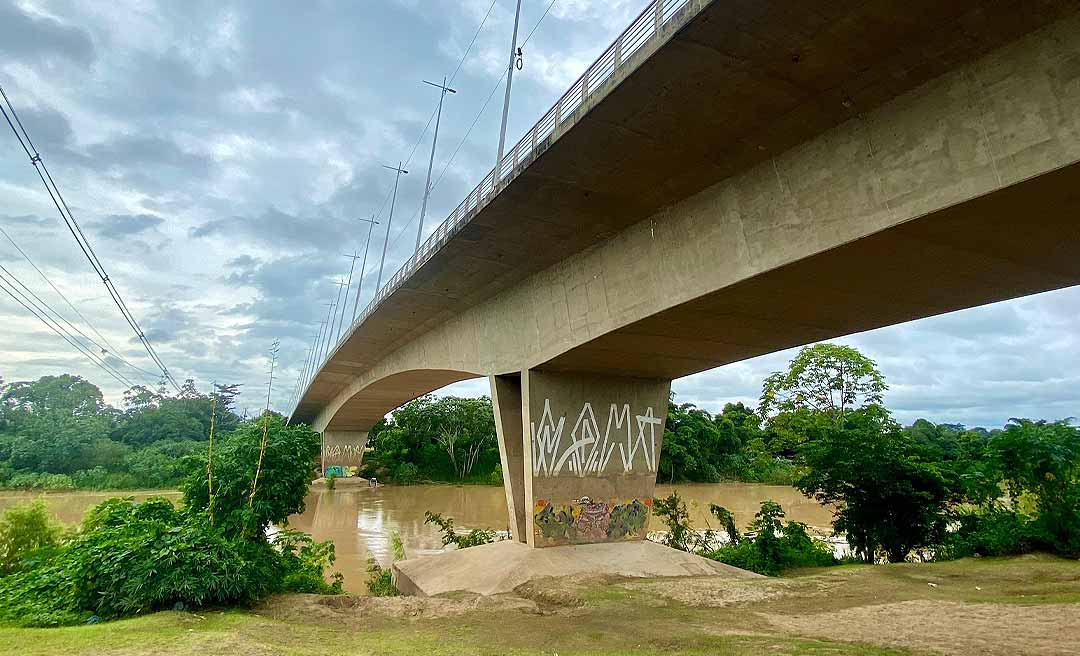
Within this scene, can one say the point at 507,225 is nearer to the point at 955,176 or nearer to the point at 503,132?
the point at 503,132

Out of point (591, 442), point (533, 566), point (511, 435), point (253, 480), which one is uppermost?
point (511, 435)

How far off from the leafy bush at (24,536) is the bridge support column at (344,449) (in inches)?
1713

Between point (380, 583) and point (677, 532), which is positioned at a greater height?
point (677, 532)

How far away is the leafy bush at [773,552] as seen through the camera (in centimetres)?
1644

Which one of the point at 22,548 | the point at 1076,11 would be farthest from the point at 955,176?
the point at 22,548

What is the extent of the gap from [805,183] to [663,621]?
7.19 m

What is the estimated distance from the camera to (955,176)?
22.2ft

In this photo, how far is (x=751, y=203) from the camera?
9344 millimetres

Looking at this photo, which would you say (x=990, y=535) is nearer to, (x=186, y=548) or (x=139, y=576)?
(x=186, y=548)

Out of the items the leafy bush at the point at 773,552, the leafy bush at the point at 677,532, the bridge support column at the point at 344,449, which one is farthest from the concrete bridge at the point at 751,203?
the bridge support column at the point at 344,449

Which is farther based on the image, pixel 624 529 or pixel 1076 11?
pixel 624 529

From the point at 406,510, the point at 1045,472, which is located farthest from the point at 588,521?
the point at 406,510

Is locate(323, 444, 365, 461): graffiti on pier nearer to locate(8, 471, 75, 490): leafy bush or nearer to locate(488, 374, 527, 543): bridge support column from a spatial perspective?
locate(8, 471, 75, 490): leafy bush

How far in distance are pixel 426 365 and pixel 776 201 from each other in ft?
56.2
